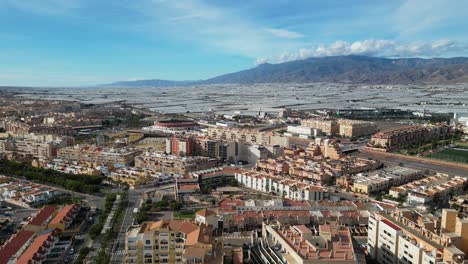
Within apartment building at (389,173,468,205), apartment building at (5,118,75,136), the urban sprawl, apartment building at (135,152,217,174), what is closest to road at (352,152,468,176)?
the urban sprawl

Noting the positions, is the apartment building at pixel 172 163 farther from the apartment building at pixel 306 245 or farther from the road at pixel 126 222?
the apartment building at pixel 306 245

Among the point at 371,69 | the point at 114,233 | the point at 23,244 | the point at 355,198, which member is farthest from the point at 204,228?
the point at 371,69

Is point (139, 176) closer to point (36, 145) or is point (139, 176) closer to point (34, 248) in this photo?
point (34, 248)

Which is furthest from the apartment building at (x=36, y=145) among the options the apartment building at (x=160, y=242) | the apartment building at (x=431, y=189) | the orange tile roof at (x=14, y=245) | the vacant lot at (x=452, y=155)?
the vacant lot at (x=452, y=155)

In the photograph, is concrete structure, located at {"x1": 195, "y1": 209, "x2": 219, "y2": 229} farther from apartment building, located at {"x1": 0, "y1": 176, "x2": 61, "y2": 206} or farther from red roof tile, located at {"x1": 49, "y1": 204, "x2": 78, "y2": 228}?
apartment building, located at {"x1": 0, "y1": 176, "x2": 61, "y2": 206}

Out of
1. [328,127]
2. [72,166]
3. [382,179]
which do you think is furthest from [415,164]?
[72,166]
